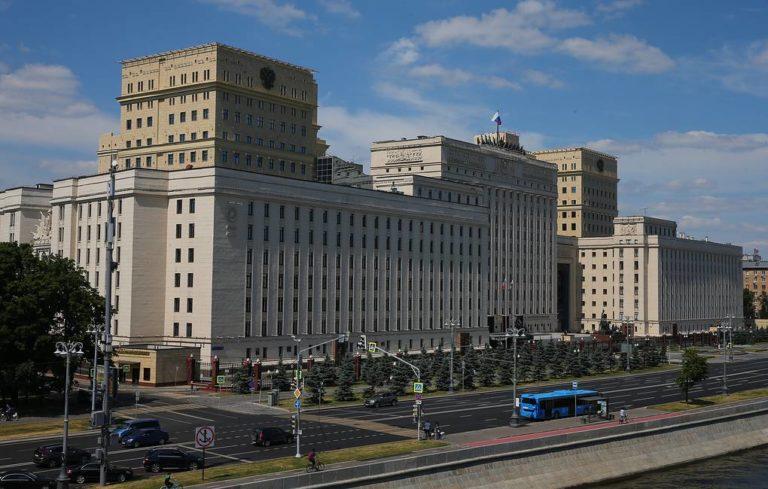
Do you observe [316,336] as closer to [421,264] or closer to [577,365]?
[421,264]

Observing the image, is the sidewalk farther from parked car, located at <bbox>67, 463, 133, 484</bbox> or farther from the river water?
parked car, located at <bbox>67, 463, 133, 484</bbox>

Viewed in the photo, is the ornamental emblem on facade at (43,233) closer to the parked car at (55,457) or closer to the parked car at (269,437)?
the parked car at (269,437)

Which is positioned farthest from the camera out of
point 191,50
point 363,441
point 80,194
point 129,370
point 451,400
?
point 191,50

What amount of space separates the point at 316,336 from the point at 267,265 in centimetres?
1385

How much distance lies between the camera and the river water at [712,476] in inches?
2926

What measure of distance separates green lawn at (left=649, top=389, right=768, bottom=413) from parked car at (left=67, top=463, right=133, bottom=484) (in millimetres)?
59135

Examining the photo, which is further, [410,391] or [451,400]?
[410,391]

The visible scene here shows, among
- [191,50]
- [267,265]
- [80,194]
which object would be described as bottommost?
[267,265]

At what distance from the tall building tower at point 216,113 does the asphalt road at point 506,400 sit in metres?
63.1

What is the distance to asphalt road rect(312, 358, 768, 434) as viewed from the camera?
3285 inches

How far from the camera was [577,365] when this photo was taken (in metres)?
132

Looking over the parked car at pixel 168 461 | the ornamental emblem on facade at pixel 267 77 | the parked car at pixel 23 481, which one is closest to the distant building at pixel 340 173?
the ornamental emblem on facade at pixel 267 77

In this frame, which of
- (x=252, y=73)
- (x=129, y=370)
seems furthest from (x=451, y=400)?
(x=252, y=73)

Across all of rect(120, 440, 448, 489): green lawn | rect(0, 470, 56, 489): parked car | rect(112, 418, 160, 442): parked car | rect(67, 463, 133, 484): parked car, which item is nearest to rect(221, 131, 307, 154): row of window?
rect(112, 418, 160, 442): parked car
